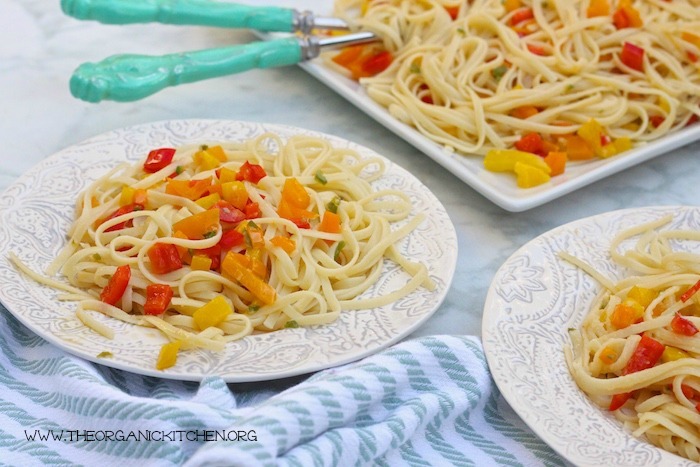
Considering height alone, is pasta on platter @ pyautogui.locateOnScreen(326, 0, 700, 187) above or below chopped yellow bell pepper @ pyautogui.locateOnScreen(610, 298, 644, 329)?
above

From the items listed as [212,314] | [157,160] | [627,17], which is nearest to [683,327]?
[212,314]

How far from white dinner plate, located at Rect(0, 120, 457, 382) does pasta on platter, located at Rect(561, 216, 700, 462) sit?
363 millimetres

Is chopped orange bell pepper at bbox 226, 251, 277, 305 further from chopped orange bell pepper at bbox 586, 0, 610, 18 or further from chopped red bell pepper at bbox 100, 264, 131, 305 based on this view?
chopped orange bell pepper at bbox 586, 0, 610, 18

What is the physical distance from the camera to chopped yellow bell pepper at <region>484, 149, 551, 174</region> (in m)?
2.62

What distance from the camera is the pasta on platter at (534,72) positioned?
2.79 meters

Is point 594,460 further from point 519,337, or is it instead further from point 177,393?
point 177,393

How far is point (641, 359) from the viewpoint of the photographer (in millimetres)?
1857

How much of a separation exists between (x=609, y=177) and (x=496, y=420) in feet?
3.91

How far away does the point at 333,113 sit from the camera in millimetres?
3104

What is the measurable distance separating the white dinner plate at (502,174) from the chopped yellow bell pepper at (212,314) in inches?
35.4

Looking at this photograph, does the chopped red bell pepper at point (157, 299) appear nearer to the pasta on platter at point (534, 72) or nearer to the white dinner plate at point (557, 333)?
the white dinner plate at point (557, 333)

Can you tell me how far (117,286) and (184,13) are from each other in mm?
1369


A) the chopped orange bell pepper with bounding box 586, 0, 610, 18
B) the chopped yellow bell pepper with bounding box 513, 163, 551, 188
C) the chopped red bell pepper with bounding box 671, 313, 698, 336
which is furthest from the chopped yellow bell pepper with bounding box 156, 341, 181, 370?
the chopped orange bell pepper with bounding box 586, 0, 610, 18

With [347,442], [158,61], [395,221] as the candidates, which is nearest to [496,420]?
[347,442]
